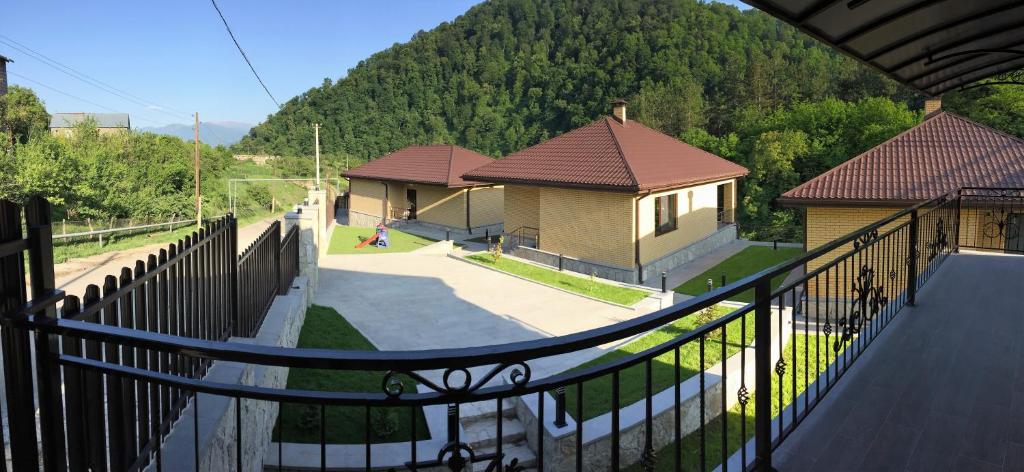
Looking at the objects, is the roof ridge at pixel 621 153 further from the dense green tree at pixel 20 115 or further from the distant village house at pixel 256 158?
the distant village house at pixel 256 158

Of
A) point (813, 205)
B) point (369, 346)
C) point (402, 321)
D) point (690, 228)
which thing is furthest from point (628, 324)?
point (690, 228)

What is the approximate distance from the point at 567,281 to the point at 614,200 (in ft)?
9.85

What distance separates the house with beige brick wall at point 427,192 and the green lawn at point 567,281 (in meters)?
6.65

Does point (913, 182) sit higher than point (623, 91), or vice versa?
point (623, 91)

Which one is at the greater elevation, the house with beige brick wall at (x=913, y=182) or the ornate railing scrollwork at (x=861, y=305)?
the house with beige brick wall at (x=913, y=182)

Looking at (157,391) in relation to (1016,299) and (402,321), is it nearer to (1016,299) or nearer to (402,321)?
(1016,299)

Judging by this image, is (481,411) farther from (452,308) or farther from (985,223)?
(985,223)

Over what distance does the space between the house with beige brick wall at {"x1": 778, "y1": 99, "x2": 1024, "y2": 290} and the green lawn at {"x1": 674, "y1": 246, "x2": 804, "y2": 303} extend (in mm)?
1961

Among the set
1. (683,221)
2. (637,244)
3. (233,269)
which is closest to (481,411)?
(233,269)

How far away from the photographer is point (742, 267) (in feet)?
60.8

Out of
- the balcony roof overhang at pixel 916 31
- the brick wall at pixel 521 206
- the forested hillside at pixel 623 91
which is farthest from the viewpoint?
the forested hillside at pixel 623 91

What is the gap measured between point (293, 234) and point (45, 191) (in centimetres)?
2095

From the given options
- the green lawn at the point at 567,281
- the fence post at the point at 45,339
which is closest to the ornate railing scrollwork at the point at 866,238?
the fence post at the point at 45,339

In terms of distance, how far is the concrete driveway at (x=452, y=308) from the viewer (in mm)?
10602
